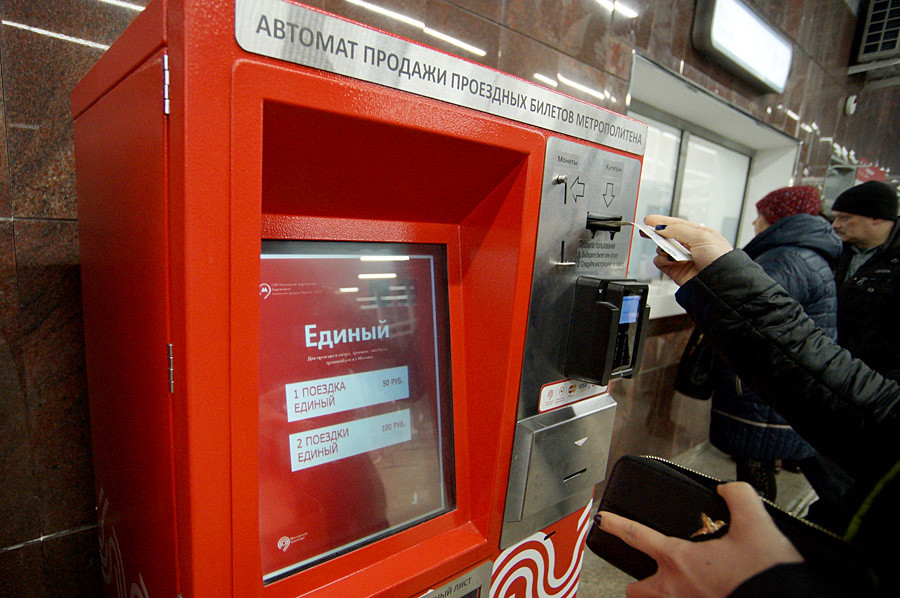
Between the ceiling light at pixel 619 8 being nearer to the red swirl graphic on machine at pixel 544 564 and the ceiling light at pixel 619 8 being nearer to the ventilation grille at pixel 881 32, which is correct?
the red swirl graphic on machine at pixel 544 564

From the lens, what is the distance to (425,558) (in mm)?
904

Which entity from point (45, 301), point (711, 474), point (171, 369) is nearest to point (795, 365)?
point (171, 369)

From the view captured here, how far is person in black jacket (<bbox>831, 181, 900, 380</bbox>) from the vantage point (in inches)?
81.6

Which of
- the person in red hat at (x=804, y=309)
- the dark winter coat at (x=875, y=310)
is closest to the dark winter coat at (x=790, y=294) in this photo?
the person in red hat at (x=804, y=309)

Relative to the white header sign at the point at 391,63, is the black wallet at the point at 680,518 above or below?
below

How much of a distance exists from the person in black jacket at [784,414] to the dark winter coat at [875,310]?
4.47ft

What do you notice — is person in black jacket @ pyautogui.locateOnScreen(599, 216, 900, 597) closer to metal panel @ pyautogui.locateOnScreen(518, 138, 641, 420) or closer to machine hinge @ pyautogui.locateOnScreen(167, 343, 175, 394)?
metal panel @ pyautogui.locateOnScreen(518, 138, 641, 420)

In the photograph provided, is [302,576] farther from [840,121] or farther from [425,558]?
[840,121]

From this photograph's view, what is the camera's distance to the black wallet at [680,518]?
608 millimetres

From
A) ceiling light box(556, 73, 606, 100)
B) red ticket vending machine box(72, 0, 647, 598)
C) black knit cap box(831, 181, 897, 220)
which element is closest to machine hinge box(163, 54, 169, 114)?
red ticket vending machine box(72, 0, 647, 598)

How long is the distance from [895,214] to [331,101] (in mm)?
3404

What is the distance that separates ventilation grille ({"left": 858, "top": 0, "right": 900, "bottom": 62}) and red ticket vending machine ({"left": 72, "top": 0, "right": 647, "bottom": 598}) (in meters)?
4.87

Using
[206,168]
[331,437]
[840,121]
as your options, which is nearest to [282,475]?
[331,437]

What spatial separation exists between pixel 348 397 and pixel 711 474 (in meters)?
3.63
